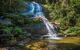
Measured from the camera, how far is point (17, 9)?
68.8 ft

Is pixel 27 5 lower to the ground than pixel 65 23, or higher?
higher

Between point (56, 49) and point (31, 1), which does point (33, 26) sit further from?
point (31, 1)

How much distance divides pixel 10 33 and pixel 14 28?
3.71ft

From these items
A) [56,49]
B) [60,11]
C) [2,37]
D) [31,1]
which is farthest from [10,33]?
[31,1]

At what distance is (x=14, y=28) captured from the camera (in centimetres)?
1609

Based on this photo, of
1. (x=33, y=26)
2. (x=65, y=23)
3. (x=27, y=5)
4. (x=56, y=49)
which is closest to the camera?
(x=56, y=49)

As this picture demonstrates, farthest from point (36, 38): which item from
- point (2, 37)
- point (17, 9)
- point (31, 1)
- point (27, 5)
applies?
point (31, 1)

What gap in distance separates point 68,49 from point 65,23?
723 cm

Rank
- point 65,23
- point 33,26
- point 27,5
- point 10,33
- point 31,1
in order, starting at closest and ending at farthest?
point 10,33, point 33,26, point 65,23, point 27,5, point 31,1

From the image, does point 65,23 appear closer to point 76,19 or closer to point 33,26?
point 76,19

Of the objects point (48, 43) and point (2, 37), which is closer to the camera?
point (2, 37)

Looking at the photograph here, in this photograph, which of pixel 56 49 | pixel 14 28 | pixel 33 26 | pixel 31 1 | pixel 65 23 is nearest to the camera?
pixel 56 49

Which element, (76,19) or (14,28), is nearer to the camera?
(14,28)

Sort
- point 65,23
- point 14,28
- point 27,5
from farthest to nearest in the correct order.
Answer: point 27,5
point 65,23
point 14,28
